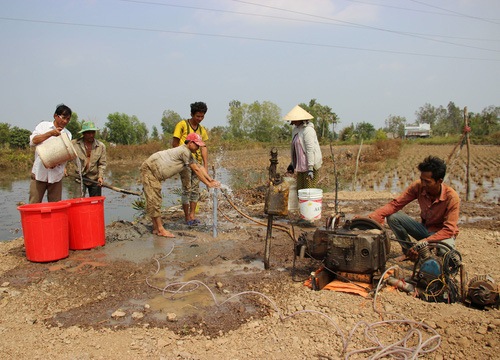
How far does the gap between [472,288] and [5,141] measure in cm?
3676

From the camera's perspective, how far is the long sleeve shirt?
4.03 m

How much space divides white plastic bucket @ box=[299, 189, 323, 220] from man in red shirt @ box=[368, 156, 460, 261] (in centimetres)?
156

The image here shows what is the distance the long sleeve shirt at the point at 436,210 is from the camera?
4031 mm

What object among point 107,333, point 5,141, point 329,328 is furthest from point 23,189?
point 5,141

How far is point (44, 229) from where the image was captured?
448 cm

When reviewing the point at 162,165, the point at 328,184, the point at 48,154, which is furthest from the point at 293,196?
the point at 328,184

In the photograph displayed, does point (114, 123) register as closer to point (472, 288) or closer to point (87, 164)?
point (87, 164)

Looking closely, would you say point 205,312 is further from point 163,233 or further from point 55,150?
point 55,150

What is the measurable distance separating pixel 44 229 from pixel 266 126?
50576 mm

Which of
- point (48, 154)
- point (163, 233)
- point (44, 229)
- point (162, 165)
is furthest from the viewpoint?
point (163, 233)

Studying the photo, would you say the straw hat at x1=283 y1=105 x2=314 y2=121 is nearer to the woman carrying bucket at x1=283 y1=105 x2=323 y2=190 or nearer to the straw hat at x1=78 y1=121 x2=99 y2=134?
the woman carrying bucket at x1=283 y1=105 x2=323 y2=190

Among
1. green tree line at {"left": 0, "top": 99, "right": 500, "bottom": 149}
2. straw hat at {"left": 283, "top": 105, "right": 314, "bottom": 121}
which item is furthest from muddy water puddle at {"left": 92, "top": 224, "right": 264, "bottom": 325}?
green tree line at {"left": 0, "top": 99, "right": 500, "bottom": 149}

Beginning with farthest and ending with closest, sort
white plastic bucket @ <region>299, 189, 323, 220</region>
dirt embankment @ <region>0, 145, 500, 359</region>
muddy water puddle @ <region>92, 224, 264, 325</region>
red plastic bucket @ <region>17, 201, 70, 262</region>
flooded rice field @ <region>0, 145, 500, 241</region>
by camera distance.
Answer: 1. flooded rice field @ <region>0, 145, 500, 241</region>
2. white plastic bucket @ <region>299, 189, 323, 220</region>
3. red plastic bucket @ <region>17, 201, 70, 262</region>
4. muddy water puddle @ <region>92, 224, 264, 325</region>
5. dirt embankment @ <region>0, 145, 500, 359</region>

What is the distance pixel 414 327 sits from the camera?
3.09 m
